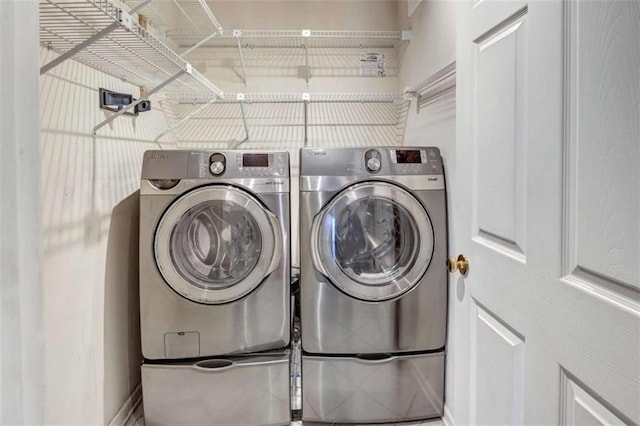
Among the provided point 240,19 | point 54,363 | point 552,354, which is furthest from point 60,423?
point 240,19

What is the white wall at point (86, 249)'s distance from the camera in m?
1.32

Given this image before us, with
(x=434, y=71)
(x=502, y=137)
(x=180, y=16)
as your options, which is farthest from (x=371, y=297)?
(x=180, y=16)

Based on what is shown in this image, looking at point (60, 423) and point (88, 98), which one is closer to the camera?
point (60, 423)

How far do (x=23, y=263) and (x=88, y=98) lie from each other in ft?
4.35

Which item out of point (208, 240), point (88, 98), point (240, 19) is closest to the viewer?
point (88, 98)

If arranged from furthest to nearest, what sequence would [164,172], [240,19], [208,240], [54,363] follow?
[240,19] → [208,240] → [164,172] → [54,363]

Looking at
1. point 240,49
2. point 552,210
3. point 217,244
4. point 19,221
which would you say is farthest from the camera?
point 240,49

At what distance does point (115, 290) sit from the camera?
175cm

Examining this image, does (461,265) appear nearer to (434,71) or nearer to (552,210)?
(552,210)

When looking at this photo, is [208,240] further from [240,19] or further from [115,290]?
[240,19]

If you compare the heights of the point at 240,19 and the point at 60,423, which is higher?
the point at 240,19

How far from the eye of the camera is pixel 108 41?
Result: 1358 mm

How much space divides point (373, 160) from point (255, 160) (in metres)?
0.57

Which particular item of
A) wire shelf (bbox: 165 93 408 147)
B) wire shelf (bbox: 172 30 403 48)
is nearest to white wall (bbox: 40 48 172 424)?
wire shelf (bbox: 165 93 408 147)
